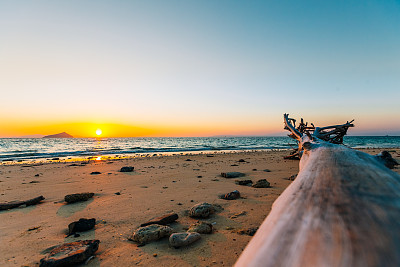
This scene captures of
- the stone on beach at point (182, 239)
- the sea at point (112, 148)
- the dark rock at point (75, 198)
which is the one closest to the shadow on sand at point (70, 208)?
the dark rock at point (75, 198)

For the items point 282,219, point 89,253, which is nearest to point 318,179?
point 282,219

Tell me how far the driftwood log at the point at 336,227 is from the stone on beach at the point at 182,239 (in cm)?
181

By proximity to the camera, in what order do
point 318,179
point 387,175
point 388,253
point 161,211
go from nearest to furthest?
point 388,253 → point 387,175 → point 318,179 → point 161,211

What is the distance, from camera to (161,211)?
387cm

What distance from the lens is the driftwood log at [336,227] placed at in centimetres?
66

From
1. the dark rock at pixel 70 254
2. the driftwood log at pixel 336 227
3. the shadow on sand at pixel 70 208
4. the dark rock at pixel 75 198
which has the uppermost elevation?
the driftwood log at pixel 336 227

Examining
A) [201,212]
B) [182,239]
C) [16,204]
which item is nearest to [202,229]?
[182,239]

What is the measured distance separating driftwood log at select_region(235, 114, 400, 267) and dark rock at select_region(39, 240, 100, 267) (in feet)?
7.12

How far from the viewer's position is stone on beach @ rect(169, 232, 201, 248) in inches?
99.7

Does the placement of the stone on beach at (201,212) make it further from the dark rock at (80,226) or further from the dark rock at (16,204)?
the dark rock at (16,204)

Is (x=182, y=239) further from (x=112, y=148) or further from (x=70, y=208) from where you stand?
(x=112, y=148)

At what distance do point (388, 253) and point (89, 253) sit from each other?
272 centimetres

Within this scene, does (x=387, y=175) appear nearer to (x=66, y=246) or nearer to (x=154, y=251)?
(x=154, y=251)

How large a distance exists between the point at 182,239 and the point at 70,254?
4.03ft
